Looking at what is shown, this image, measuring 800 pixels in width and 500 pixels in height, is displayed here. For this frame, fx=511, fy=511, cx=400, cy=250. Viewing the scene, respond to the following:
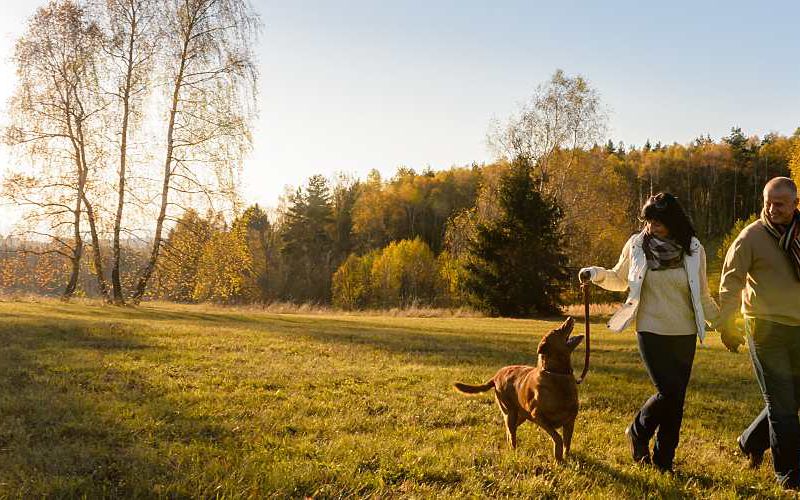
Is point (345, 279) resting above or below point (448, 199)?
below

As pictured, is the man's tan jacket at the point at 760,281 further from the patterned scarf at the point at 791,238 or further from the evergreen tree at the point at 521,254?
the evergreen tree at the point at 521,254

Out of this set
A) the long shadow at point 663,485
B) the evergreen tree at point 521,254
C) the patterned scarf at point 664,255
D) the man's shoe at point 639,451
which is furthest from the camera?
the evergreen tree at point 521,254

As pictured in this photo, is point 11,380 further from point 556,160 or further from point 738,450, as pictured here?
point 556,160

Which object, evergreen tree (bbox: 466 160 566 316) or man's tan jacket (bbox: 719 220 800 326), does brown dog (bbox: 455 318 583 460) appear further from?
evergreen tree (bbox: 466 160 566 316)

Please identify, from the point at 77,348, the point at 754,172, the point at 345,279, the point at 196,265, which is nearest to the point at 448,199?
the point at 345,279

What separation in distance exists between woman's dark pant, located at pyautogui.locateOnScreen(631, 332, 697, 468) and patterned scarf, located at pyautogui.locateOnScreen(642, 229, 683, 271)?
0.59m

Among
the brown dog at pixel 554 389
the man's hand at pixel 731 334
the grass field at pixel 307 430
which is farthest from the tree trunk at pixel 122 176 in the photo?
the man's hand at pixel 731 334

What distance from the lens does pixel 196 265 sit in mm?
22266

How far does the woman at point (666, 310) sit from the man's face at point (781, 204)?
1.98ft

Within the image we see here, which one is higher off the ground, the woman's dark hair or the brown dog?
the woman's dark hair

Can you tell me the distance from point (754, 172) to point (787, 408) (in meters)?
88.5

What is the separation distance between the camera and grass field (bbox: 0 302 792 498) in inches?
146

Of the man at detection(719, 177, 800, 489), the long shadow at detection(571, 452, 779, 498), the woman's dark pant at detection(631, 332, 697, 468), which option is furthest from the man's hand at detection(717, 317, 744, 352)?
the long shadow at detection(571, 452, 779, 498)

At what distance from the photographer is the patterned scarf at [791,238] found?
411 cm
